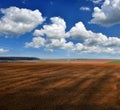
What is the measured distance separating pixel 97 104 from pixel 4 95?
14.0ft

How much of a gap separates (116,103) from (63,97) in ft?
7.66

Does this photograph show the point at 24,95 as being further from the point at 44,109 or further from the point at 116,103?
the point at 116,103

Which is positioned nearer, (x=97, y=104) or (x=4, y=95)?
(x=97, y=104)

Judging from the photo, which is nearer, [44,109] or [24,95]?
[44,109]

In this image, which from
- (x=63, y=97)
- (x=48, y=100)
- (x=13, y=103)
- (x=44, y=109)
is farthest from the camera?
(x=63, y=97)

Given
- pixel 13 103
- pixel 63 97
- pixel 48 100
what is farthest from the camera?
pixel 63 97

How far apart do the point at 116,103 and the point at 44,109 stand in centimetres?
300

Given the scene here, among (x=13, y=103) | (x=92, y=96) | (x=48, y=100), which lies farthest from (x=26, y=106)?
(x=92, y=96)

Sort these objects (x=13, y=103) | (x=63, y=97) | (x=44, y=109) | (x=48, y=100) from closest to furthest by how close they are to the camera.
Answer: (x=44, y=109) → (x=13, y=103) → (x=48, y=100) → (x=63, y=97)

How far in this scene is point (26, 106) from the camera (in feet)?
29.3

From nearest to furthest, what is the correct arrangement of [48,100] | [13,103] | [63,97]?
1. [13,103]
2. [48,100]
3. [63,97]

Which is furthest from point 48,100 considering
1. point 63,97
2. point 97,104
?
point 97,104

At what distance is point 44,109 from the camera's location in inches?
336

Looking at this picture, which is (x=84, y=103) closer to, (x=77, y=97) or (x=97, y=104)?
(x=97, y=104)
